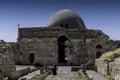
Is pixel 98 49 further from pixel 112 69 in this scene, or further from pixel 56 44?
pixel 112 69

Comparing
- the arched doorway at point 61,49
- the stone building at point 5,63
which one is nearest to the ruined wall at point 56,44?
the arched doorway at point 61,49

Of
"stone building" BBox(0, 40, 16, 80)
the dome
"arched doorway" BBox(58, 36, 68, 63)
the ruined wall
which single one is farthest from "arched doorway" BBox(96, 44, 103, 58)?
"stone building" BBox(0, 40, 16, 80)

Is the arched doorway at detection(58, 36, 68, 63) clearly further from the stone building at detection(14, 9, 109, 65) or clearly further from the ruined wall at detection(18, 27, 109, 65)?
the ruined wall at detection(18, 27, 109, 65)

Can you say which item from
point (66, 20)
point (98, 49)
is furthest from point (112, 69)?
point (66, 20)

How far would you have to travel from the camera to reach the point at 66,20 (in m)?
46.7

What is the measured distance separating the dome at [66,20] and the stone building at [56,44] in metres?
2.47

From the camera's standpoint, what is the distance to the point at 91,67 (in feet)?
115

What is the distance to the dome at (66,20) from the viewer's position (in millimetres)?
46719

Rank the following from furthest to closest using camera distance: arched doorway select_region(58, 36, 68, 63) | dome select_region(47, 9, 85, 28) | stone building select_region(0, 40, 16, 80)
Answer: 1. dome select_region(47, 9, 85, 28)
2. arched doorway select_region(58, 36, 68, 63)
3. stone building select_region(0, 40, 16, 80)

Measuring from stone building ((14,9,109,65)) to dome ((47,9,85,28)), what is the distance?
247cm

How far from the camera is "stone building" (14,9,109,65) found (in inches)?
1682

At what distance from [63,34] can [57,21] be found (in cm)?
399

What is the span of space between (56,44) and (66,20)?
514cm

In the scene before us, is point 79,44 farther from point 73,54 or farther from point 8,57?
point 8,57
